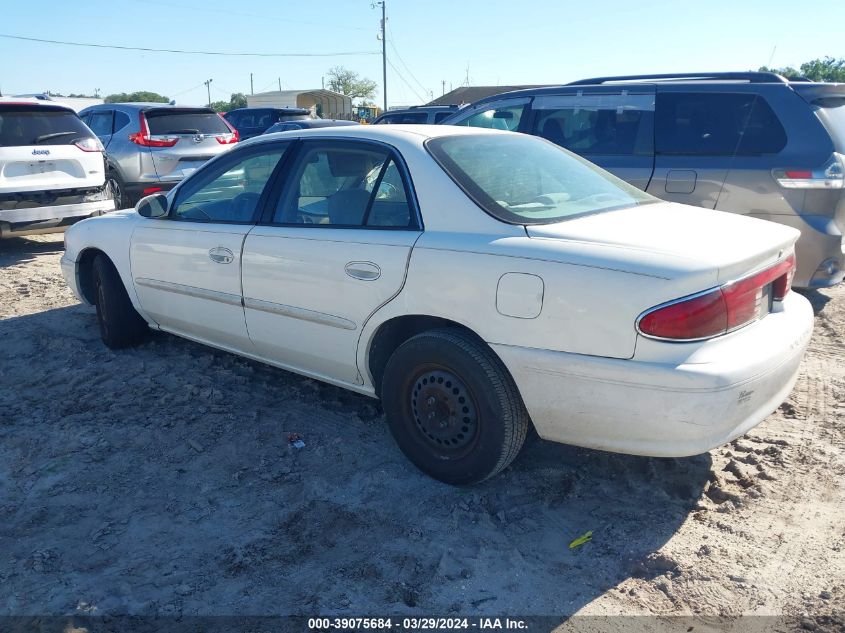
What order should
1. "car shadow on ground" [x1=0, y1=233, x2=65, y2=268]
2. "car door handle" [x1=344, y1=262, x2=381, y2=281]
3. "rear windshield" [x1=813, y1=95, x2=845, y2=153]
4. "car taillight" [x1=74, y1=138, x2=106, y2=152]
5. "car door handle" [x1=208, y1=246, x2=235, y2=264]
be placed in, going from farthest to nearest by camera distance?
"car taillight" [x1=74, y1=138, x2=106, y2=152] → "car shadow on ground" [x1=0, y1=233, x2=65, y2=268] → "rear windshield" [x1=813, y1=95, x2=845, y2=153] → "car door handle" [x1=208, y1=246, x2=235, y2=264] → "car door handle" [x1=344, y1=262, x2=381, y2=281]

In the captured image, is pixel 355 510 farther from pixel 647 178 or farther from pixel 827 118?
pixel 827 118

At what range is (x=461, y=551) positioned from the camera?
2.80m

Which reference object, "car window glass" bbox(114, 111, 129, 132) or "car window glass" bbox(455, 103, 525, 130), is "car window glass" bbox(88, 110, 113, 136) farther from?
"car window glass" bbox(455, 103, 525, 130)

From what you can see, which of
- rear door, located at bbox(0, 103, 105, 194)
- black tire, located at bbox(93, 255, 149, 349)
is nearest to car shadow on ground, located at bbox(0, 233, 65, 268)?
rear door, located at bbox(0, 103, 105, 194)

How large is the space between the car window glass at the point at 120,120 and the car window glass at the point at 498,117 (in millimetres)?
6165

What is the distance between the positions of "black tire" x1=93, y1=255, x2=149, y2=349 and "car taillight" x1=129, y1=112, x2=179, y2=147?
5.89 metres

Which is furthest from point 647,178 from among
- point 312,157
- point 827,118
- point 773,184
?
point 312,157

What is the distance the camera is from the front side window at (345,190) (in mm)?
3424

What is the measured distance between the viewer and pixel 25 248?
9008mm

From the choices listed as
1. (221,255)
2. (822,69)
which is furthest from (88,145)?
(822,69)

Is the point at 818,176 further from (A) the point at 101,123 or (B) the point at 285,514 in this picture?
(A) the point at 101,123

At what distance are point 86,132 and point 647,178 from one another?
6.69 m

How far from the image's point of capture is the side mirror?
4.44m

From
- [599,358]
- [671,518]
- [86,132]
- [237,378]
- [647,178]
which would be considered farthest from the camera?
[86,132]
